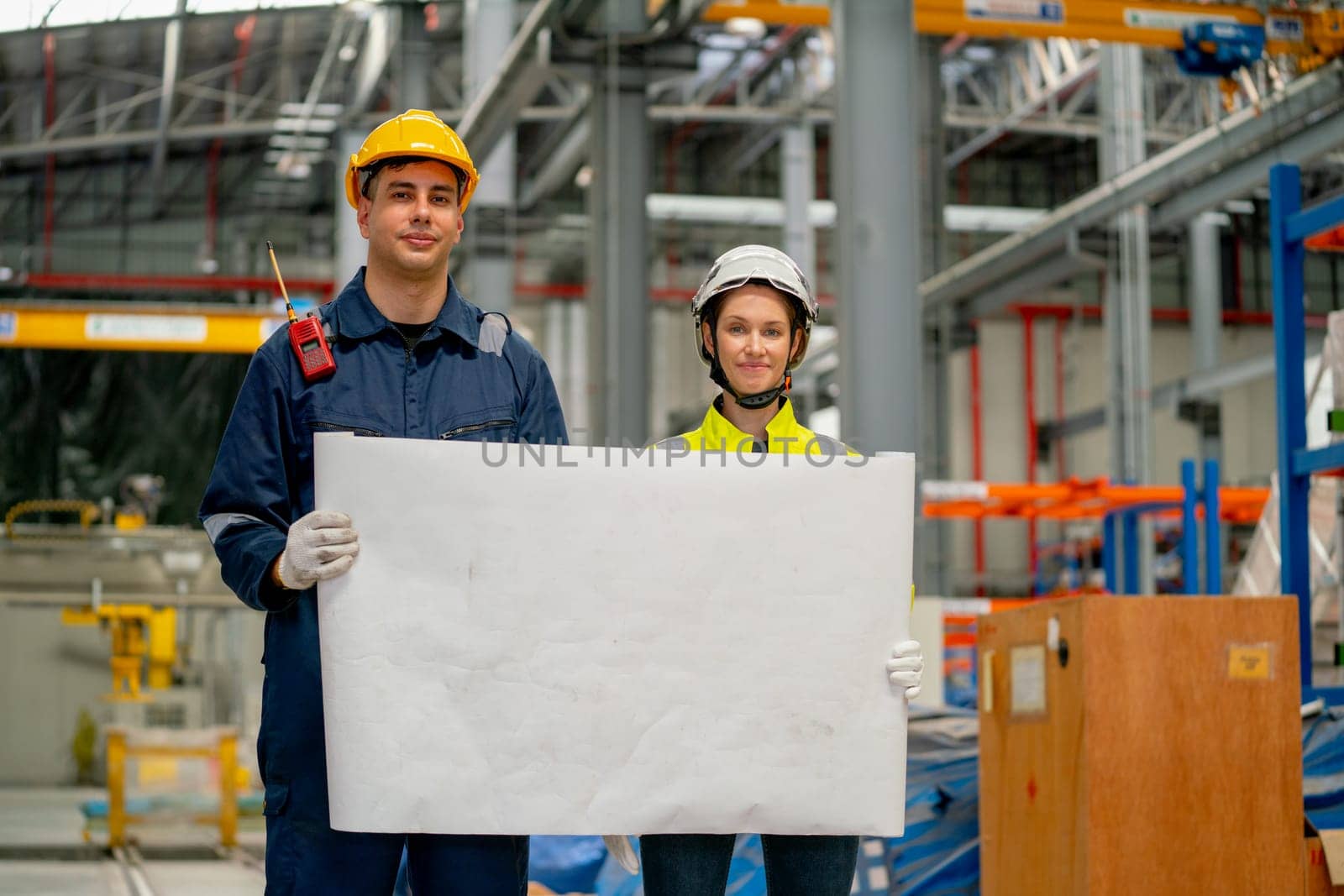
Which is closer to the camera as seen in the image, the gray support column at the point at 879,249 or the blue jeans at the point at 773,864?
the blue jeans at the point at 773,864

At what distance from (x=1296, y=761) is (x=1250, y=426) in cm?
1886

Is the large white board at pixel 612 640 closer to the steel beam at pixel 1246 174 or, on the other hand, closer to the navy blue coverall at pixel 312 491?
the navy blue coverall at pixel 312 491

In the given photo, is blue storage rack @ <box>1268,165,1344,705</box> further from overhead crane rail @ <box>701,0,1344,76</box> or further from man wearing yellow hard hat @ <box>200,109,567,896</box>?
overhead crane rail @ <box>701,0,1344,76</box>

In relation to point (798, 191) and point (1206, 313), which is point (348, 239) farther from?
point (1206, 313)

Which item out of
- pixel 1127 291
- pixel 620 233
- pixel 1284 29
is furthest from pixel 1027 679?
pixel 1127 291

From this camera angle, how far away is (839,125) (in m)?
6.69

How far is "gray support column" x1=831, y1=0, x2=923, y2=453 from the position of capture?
649 cm

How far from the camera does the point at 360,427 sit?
2.22 metres

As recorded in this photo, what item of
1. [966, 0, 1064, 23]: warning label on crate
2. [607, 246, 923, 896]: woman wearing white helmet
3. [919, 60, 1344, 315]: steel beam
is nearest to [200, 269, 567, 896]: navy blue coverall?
[607, 246, 923, 896]: woman wearing white helmet

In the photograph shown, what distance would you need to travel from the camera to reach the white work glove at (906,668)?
2143mm

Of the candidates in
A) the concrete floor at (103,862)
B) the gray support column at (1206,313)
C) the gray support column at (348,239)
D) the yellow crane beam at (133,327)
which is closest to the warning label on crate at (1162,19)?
the gray support column at (1206,313)

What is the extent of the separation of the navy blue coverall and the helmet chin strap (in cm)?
30

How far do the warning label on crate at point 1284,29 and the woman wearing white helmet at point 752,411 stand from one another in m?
9.73

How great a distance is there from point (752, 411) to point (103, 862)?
19.6ft
